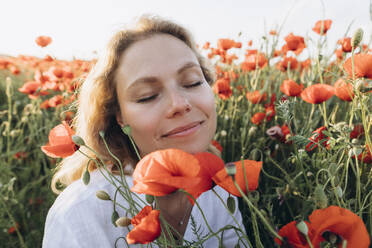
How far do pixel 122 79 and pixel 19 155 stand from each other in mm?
1581

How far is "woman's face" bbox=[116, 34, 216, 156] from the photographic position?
1.01m

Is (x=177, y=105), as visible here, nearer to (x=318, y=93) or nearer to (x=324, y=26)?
(x=318, y=93)

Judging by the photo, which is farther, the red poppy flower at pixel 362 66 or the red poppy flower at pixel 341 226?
the red poppy flower at pixel 362 66

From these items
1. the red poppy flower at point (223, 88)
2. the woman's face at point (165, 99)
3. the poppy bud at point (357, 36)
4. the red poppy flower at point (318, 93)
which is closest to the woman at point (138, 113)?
the woman's face at point (165, 99)

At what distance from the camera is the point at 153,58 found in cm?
106

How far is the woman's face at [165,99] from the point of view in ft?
3.33

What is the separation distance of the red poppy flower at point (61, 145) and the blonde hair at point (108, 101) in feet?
1.31

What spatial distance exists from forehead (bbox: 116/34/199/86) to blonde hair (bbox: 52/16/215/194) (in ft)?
0.20

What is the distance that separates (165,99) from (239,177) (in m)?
0.51

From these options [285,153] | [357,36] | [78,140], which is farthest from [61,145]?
[285,153]

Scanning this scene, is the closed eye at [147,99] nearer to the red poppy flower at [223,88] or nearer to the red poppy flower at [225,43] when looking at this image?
the red poppy flower at [223,88]

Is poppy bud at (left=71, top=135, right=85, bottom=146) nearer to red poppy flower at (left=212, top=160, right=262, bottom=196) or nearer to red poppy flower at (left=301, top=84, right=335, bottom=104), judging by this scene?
red poppy flower at (left=212, top=160, right=262, bottom=196)

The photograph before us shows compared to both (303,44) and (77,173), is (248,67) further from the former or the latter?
(77,173)

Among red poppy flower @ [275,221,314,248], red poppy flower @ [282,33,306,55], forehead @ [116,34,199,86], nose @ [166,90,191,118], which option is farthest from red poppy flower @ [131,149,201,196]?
red poppy flower @ [282,33,306,55]
